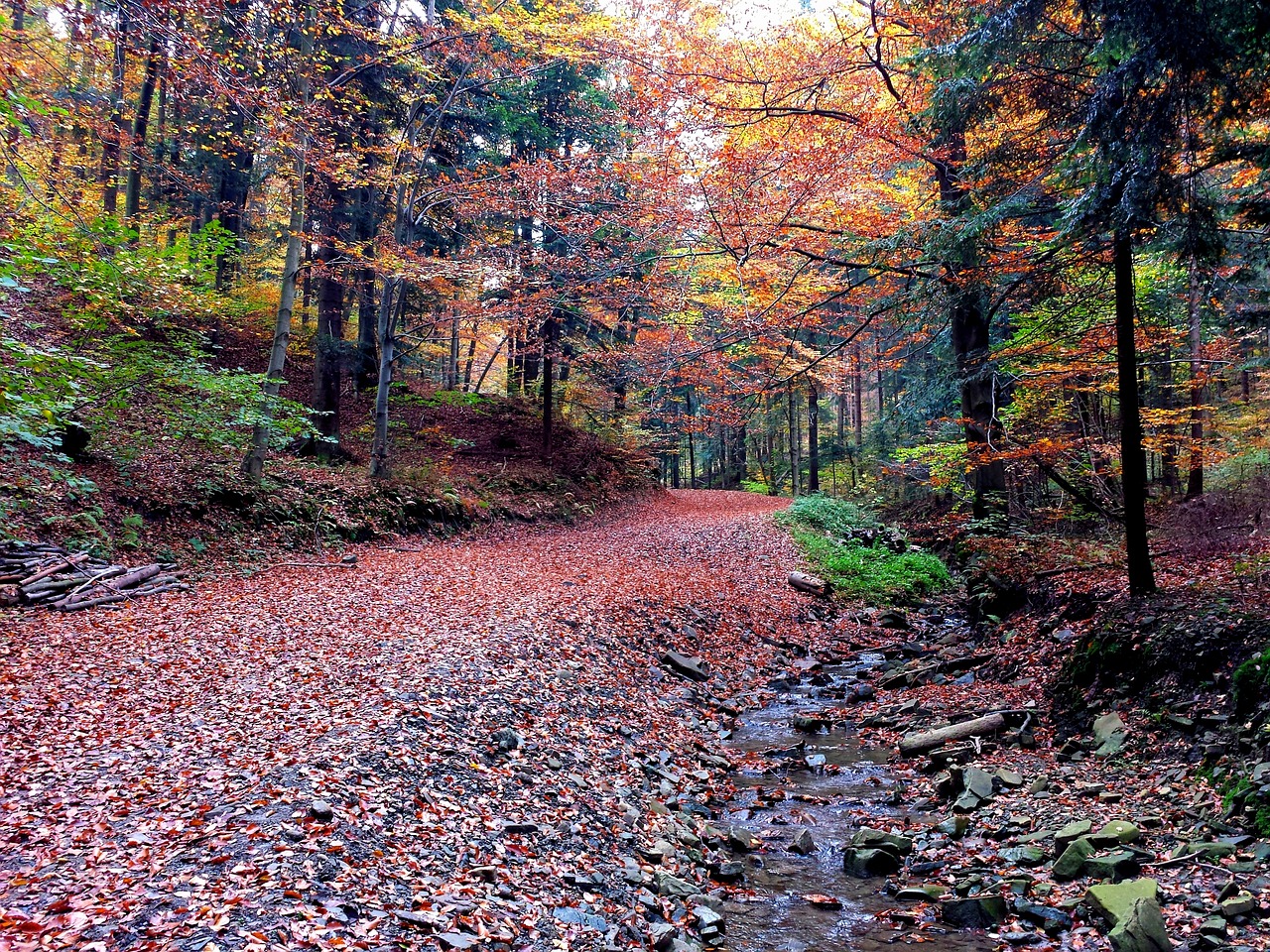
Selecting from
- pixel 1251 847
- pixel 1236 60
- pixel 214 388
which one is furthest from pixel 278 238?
pixel 1251 847

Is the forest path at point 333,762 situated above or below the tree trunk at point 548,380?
below

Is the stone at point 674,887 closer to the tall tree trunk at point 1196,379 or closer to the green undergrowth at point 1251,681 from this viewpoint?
the green undergrowth at point 1251,681

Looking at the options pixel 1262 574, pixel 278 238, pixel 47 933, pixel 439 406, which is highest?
pixel 278 238

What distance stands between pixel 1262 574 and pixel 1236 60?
5478mm

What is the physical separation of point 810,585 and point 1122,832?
9.83 m

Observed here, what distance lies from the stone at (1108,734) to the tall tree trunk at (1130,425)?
1.97m

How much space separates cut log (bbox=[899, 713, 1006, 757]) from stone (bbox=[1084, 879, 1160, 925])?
311 centimetres

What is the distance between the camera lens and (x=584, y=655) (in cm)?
Result: 893

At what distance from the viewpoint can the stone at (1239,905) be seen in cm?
409

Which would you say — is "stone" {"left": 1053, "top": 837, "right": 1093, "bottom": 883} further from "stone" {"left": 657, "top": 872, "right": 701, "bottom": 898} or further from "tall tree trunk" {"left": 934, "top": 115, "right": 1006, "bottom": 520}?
"tall tree trunk" {"left": 934, "top": 115, "right": 1006, "bottom": 520}

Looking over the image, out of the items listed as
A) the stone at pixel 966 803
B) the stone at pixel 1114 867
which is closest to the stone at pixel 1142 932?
the stone at pixel 1114 867

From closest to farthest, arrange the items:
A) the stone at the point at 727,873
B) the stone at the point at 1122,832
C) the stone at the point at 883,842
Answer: the stone at the point at 1122,832
the stone at the point at 727,873
the stone at the point at 883,842

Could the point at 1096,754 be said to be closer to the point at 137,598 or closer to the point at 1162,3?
the point at 1162,3

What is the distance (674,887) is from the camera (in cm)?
517
